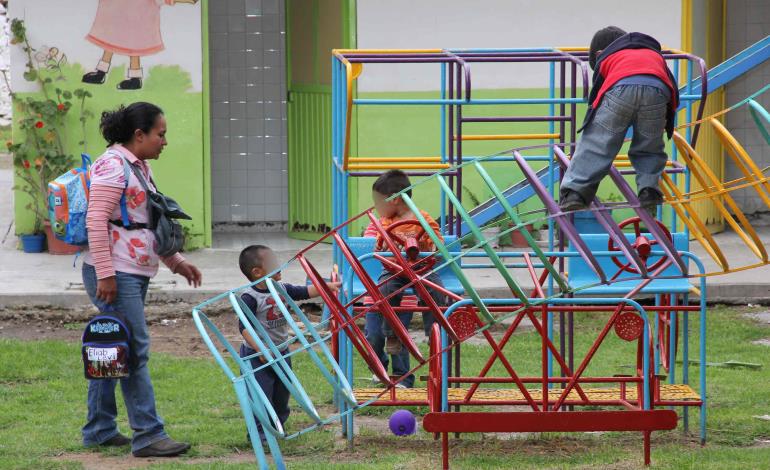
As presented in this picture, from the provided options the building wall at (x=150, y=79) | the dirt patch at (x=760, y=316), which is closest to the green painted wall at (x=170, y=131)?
the building wall at (x=150, y=79)

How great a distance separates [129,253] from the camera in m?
6.10

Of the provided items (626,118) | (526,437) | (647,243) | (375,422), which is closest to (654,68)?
(626,118)

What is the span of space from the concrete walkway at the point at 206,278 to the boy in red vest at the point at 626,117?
211 inches

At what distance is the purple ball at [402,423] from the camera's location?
6168mm

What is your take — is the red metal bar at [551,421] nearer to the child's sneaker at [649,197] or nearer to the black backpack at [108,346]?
the child's sneaker at [649,197]

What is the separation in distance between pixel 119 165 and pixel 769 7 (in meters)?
9.33

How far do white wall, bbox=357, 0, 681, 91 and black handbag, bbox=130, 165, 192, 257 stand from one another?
627cm

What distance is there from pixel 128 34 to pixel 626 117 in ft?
26.2

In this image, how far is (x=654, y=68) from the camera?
4969 mm

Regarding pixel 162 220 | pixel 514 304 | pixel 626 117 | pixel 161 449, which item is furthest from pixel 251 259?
pixel 626 117

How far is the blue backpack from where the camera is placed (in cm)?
610

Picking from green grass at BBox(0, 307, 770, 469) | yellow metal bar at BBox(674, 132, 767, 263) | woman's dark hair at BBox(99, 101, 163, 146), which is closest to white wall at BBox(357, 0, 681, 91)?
green grass at BBox(0, 307, 770, 469)

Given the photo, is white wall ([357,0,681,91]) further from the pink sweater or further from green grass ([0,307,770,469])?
the pink sweater

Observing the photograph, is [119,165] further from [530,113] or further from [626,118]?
[530,113]
